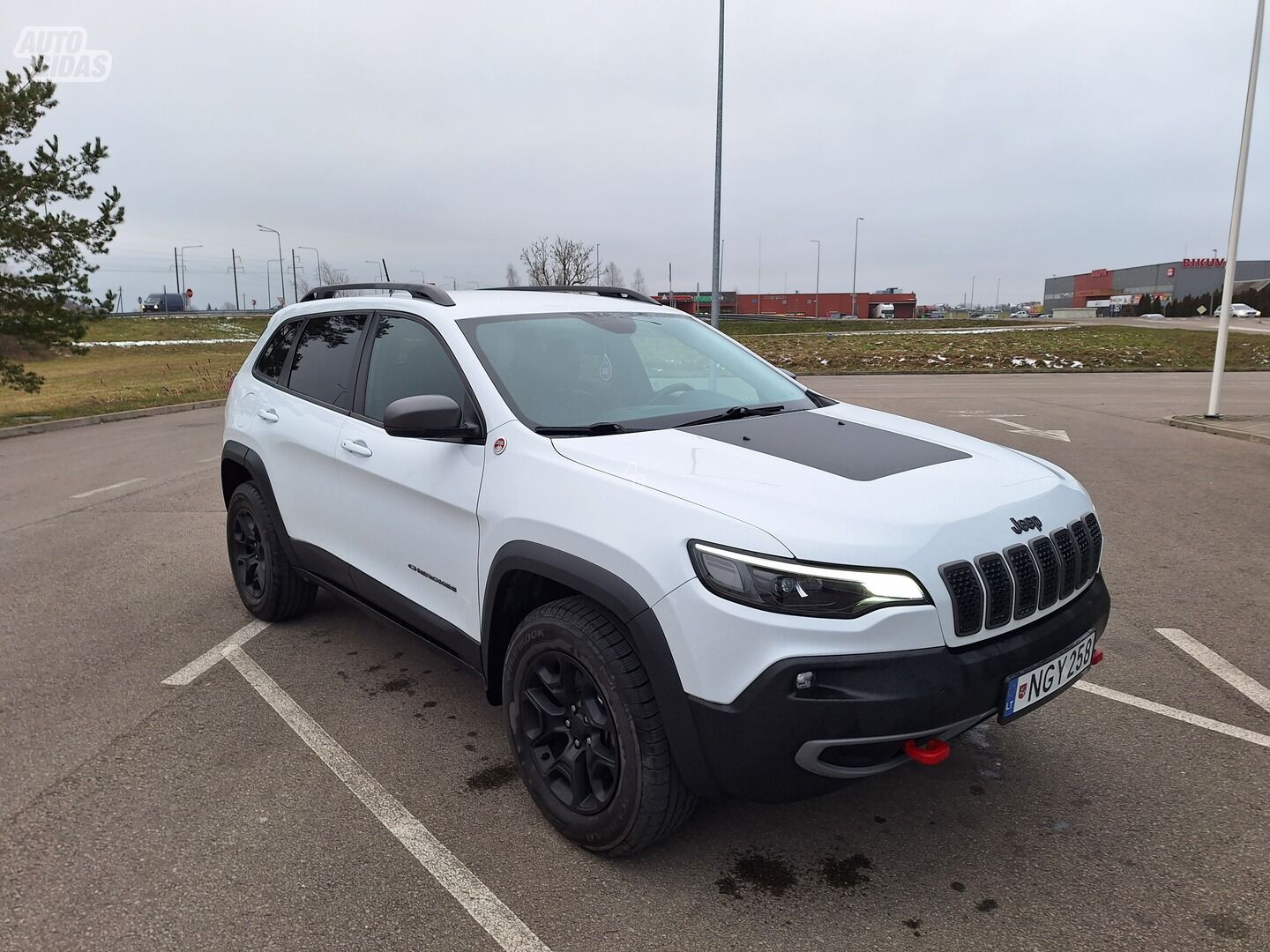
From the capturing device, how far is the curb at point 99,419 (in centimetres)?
1552

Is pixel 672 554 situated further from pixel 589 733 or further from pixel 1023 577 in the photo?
pixel 1023 577

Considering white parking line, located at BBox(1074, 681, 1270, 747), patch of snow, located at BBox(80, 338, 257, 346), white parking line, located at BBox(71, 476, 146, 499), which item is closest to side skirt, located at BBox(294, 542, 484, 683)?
white parking line, located at BBox(1074, 681, 1270, 747)

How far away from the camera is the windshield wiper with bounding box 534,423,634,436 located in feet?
9.78

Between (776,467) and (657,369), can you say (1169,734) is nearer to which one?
(776,467)

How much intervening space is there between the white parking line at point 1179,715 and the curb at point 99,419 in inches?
682

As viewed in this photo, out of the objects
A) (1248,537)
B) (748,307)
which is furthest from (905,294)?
(1248,537)

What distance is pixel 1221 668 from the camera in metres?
4.20

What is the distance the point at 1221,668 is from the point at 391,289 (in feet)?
14.4

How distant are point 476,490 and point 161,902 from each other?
5.08ft

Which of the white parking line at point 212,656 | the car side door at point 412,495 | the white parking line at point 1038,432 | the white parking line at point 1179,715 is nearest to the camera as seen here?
the car side door at point 412,495

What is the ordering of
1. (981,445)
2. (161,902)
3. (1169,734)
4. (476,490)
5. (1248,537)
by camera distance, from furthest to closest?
(1248,537)
(1169,734)
(981,445)
(476,490)
(161,902)

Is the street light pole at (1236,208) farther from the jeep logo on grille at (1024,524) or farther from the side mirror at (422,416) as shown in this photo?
the side mirror at (422,416)

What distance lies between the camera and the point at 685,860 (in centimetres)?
275

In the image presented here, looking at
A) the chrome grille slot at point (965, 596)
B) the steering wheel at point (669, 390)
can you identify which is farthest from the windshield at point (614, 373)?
the chrome grille slot at point (965, 596)
